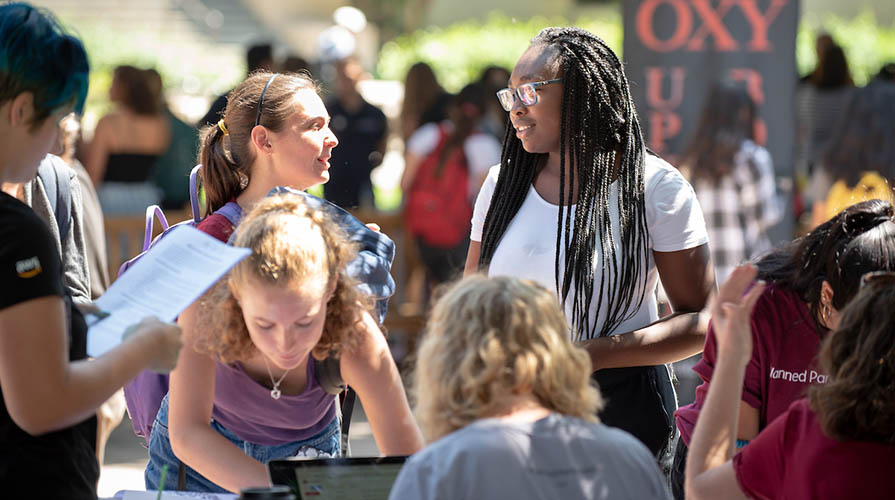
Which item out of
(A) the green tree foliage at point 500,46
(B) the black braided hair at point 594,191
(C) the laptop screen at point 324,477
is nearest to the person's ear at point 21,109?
(C) the laptop screen at point 324,477

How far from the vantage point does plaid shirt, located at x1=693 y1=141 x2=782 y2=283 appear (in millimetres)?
5727

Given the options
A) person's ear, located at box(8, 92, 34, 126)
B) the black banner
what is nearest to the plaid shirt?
the black banner

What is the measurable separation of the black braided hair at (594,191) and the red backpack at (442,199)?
4.07 m

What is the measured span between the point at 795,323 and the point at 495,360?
106 cm

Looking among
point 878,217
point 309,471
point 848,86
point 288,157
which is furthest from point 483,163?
point 309,471

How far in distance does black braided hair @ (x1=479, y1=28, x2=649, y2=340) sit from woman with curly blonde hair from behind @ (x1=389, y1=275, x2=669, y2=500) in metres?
0.94

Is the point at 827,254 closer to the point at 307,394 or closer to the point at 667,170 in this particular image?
the point at 667,170

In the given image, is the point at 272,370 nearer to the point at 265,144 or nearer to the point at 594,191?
the point at 265,144

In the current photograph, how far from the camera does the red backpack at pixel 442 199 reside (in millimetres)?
7164

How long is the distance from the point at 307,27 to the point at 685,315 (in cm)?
1942

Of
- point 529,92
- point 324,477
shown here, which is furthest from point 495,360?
point 529,92

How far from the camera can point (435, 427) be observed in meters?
1.92

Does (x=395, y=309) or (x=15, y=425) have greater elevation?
(x=15, y=425)

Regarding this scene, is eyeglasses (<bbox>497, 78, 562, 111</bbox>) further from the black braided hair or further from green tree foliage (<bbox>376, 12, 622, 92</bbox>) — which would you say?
green tree foliage (<bbox>376, 12, 622, 92</bbox>)
